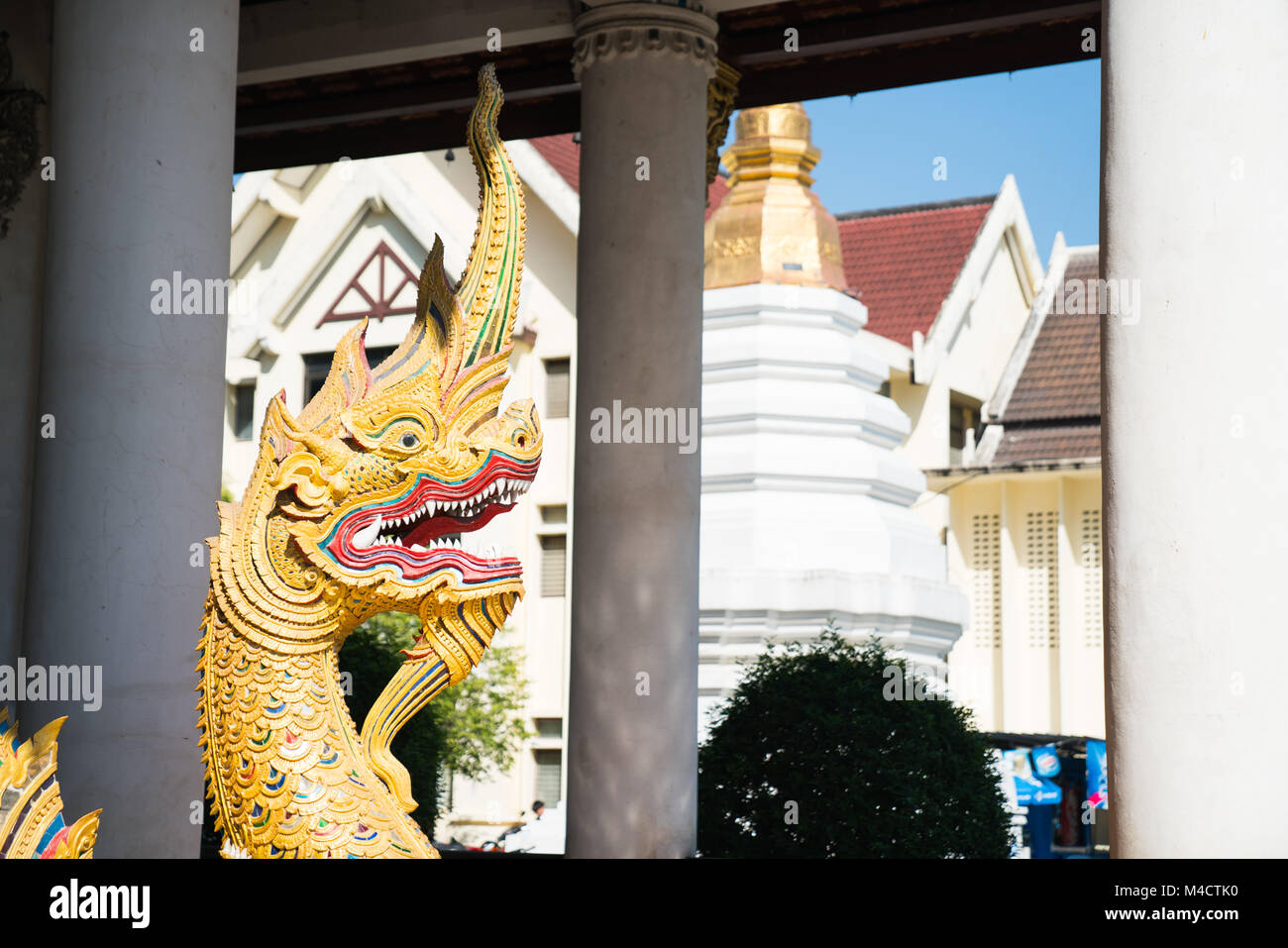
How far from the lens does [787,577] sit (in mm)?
16469

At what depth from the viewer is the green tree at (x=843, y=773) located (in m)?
10.5

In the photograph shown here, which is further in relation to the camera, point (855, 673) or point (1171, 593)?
point (855, 673)

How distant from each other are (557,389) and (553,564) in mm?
2637

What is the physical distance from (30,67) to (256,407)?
17345 mm

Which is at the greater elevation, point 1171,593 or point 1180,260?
point 1180,260

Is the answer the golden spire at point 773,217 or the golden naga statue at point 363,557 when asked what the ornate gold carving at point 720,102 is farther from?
the golden spire at point 773,217

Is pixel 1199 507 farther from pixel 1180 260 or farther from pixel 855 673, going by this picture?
pixel 855 673

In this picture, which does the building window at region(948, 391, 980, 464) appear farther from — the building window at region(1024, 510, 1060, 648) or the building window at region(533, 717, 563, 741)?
the building window at region(533, 717, 563, 741)

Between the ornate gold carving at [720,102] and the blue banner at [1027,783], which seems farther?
the blue banner at [1027,783]

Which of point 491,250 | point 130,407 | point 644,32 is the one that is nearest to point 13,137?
point 644,32

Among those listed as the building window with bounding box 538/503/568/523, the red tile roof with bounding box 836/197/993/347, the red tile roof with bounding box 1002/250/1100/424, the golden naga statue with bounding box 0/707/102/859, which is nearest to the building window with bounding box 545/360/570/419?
the building window with bounding box 538/503/568/523

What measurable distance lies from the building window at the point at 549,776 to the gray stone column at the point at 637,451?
14588mm

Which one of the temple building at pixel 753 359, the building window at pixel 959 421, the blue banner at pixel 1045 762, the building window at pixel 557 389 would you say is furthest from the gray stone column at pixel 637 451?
the building window at pixel 959 421
